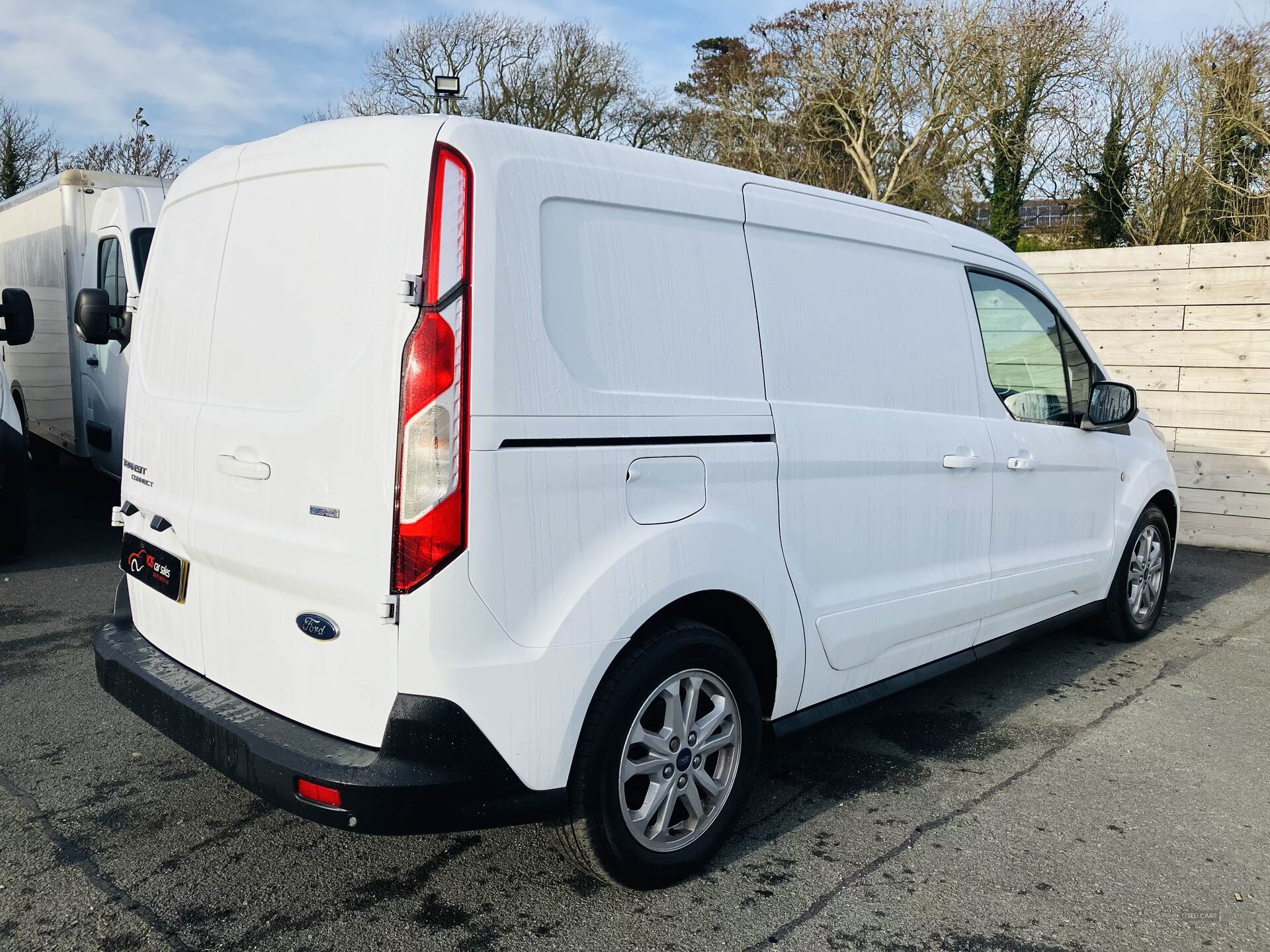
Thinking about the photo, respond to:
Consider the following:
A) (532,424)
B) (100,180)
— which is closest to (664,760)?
(532,424)

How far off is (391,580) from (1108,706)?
350 centimetres

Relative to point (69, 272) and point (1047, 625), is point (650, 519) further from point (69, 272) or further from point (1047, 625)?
point (69, 272)

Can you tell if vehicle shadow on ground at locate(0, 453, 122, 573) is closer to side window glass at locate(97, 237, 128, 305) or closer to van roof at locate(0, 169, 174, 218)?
side window glass at locate(97, 237, 128, 305)

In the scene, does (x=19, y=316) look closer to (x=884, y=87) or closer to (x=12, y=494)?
(x=12, y=494)

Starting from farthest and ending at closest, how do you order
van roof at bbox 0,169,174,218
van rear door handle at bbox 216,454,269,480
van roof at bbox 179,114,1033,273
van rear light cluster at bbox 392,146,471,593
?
van roof at bbox 0,169,174,218
van rear door handle at bbox 216,454,269,480
van roof at bbox 179,114,1033,273
van rear light cluster at bbox 392,146,471,593

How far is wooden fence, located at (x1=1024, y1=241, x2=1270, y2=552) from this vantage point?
7.74 metres

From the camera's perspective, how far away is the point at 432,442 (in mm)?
2273

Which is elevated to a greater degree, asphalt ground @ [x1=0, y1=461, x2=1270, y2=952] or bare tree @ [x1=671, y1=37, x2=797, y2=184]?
bare tree @ [x1=671, y1=37, x2=797, y2=184]

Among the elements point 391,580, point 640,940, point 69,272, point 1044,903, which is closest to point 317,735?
point 391,580

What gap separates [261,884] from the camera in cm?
282

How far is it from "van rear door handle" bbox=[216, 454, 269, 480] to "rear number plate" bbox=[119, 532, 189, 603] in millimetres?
388

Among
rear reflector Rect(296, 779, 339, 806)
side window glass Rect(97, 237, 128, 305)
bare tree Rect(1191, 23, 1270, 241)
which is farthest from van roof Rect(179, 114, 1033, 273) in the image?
bare tree Rect(1191, 23, 1270, 241)

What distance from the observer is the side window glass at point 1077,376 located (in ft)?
15.2

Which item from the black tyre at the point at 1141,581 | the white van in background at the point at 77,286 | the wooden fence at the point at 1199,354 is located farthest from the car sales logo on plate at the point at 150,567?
the wooden fence at the point at 1199,354
